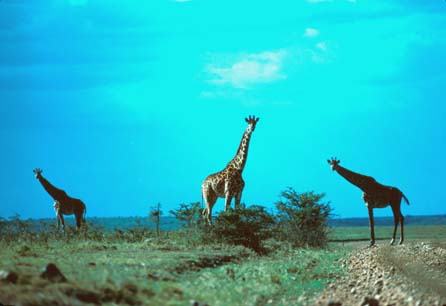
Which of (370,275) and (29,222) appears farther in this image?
(29,222)

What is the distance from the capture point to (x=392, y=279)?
11008mm

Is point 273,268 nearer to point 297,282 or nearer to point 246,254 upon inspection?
point 297,282

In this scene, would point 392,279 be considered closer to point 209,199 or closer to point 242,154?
point 242,154

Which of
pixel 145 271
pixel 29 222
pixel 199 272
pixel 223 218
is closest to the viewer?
pixel 145 271

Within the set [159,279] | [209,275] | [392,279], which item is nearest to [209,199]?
[392,279]

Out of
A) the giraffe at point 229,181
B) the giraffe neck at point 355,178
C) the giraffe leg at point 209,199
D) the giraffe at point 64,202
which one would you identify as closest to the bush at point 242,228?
the giraffe at point 229,181

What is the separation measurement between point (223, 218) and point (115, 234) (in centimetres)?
257

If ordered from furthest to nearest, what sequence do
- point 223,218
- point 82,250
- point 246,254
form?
point 223,218 < point 246,254 < point 82,250

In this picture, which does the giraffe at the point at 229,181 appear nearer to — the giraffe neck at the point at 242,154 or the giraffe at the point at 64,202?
the giraffe neck at the point at 242,154

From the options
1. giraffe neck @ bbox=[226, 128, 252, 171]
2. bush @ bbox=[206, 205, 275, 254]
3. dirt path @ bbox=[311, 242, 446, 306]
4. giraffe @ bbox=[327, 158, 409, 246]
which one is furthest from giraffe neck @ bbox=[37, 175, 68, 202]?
dirt path @ bbox=[311, 242, 446, 306]

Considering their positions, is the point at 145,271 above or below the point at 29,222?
below

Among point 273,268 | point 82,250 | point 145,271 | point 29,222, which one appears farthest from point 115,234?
point 145,271

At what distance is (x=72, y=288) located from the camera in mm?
6387

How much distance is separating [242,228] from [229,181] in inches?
91.3
